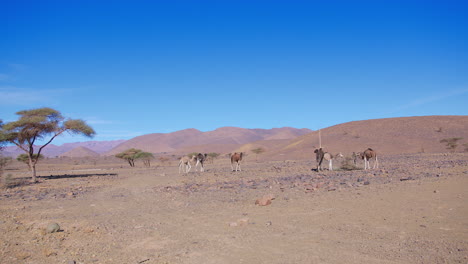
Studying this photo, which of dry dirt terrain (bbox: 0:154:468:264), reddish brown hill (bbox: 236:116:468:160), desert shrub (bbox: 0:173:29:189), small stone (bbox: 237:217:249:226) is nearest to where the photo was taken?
dry dirt terrain (bbox: 0:154:468:264)

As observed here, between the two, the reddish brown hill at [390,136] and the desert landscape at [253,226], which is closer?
the desert landscape at [253,226]

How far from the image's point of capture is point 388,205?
10141 mm

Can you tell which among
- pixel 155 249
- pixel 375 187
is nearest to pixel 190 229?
pixel 155 249

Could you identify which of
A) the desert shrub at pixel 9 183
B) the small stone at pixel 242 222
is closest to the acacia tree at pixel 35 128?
the desert shrub at pixel 9 183

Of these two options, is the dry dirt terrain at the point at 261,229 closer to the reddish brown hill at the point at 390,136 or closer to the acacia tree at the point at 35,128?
the acacia tree at the point at 35,128

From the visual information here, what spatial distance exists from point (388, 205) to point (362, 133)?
7134 cm

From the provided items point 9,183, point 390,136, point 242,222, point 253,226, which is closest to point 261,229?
point 253,226

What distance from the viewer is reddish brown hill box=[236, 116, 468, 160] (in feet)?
211

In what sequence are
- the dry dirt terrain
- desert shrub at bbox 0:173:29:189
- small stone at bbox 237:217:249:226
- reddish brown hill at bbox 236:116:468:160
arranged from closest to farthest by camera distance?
the dry dirt terrain → small stone at bbox 237:217:249:226 → desert shrub at bbox 0:173:29:189 → reddish brown hill at bbox 236:116:468:160

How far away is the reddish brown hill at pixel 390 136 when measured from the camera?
6425 centimetres

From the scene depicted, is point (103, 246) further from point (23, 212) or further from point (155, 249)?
point (23, 212)

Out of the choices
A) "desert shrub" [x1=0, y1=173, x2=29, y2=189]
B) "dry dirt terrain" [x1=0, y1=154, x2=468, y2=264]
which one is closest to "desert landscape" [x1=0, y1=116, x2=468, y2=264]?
"dry dirt terrain" [x1=0, y1=154, x2=468, y2=264]

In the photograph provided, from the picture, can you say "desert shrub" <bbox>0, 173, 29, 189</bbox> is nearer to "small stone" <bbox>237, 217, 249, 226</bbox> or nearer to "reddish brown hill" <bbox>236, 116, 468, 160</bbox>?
"small stone" <bbox>237, 217, 249, 226</bbox>

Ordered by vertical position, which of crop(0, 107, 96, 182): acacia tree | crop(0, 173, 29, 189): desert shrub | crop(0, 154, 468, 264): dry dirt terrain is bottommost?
crop(0, 154, 468, 264): dry dirt terrain
